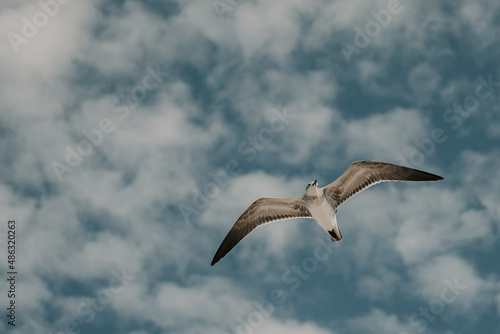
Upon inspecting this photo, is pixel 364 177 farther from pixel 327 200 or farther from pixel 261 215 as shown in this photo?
pixel 261 215

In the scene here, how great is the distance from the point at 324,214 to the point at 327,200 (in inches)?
25.5

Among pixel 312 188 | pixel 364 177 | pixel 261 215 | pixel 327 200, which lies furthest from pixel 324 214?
pixel 261 215

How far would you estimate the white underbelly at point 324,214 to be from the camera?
2123 centimetres

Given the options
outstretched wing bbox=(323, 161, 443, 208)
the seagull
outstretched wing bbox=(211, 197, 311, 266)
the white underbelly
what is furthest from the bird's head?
outstretched wing bbox=(211, 197, 311, 266)

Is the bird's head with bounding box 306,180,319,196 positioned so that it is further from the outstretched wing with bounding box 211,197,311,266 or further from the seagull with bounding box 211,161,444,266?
the outstretched wing with bounding box 211,197,311,266

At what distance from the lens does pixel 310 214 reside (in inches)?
866

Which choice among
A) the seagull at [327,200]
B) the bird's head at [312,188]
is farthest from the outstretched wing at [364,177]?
the bird's head at [312,188]

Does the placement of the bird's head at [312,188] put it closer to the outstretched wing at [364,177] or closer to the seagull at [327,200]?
the seagull at [327,200]

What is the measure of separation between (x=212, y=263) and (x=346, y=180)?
22.0 feet

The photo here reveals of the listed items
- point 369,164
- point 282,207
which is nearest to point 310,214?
point 282,207

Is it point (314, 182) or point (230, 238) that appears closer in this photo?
point (314, 182)

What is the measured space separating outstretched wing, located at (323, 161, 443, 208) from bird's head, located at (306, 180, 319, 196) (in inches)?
25.9

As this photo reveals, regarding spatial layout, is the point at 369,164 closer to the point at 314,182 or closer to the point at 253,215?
the point at 314,182

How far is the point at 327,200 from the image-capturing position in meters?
21.6
